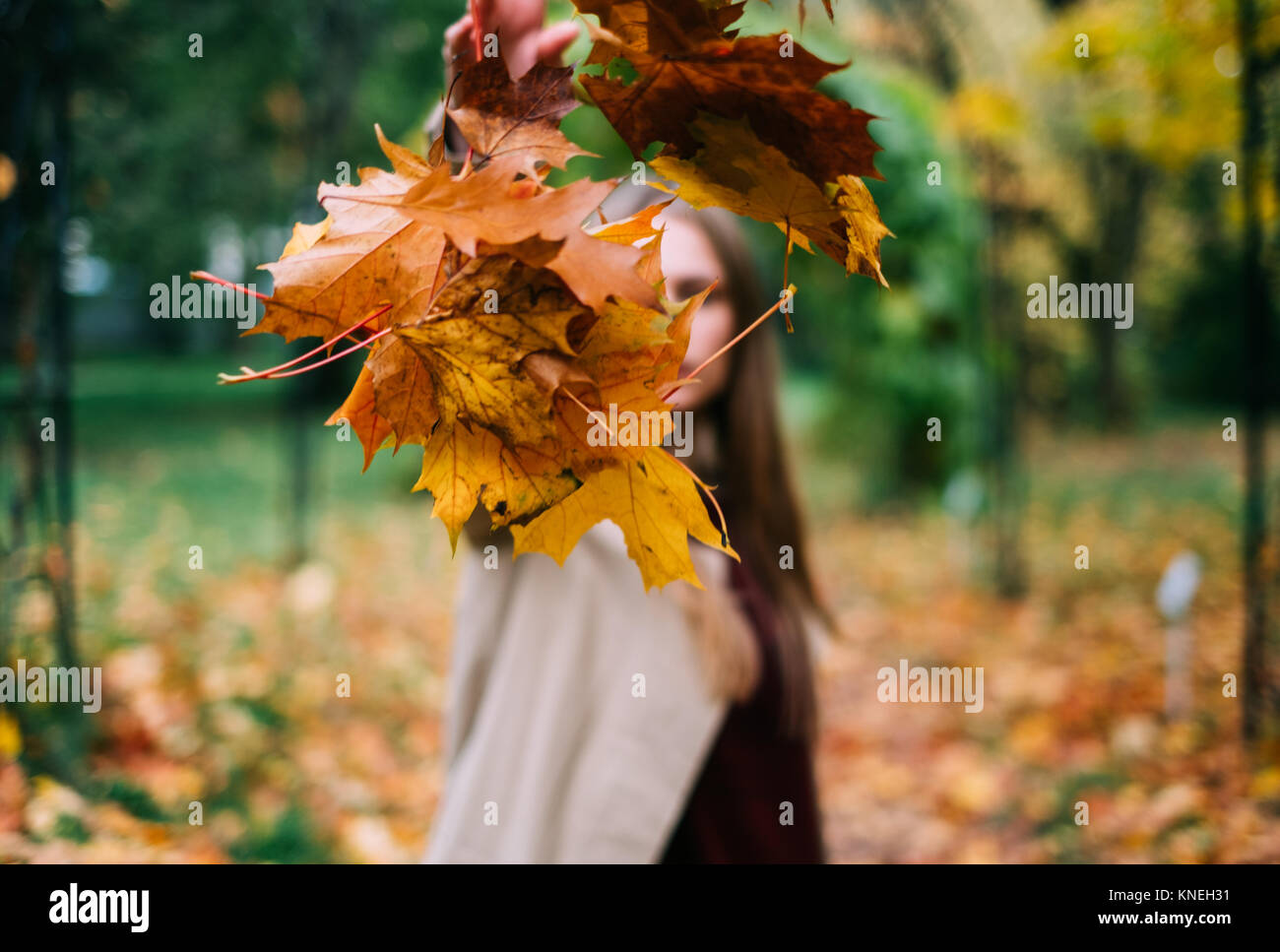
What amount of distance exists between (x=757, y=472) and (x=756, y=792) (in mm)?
825

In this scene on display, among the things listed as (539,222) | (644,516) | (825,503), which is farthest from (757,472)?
(825,503)

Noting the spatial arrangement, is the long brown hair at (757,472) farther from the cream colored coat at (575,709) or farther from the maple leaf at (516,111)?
the maple leaf at (516,111)

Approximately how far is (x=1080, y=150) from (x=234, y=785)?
13890mm

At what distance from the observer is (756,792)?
1.91 m

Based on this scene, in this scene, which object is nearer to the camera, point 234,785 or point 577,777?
point 577,777

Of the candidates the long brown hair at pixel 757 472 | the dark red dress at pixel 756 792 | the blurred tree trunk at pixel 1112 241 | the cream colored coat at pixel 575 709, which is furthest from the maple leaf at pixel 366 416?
the blurred tree trunk at pixel 1112 241

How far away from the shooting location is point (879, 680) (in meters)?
5.97

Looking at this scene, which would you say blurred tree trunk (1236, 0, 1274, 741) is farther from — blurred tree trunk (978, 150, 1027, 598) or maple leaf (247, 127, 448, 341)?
maple leaf (247, 127, 448, 341)

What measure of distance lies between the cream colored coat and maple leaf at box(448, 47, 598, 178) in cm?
133

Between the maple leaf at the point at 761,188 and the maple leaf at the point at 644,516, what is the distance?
0.16 metres

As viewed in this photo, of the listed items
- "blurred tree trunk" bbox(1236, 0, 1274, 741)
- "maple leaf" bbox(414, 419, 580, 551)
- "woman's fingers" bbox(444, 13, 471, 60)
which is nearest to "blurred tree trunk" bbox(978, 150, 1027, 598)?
"blurred tree trunk" bbox(1236, 0, 1274, 741)

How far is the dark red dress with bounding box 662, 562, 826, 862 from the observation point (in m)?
1.85

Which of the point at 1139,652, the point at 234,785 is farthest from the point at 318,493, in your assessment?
the point at 1139,652
